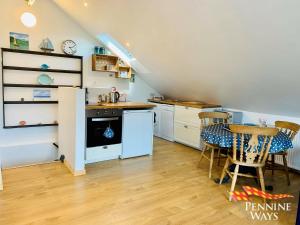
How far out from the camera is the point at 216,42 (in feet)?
9.72

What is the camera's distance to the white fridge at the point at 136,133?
3.77m

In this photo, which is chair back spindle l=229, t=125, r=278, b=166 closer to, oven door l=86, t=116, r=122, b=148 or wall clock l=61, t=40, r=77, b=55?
oven door l=86, t=116, r=122, b=148

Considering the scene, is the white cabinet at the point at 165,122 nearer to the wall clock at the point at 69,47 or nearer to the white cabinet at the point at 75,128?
the wall clock at the point at 69,47

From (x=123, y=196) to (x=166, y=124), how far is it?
281 cm

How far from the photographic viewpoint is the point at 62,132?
375cm

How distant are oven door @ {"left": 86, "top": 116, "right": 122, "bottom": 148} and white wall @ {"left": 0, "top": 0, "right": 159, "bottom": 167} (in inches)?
63.0

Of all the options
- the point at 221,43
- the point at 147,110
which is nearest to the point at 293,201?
the point at 221,43

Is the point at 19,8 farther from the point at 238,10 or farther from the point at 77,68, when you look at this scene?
the point at 238,10

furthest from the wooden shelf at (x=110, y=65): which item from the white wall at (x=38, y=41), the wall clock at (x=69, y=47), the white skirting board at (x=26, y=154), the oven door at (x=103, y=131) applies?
the white skirting board at (x=26, y=154)

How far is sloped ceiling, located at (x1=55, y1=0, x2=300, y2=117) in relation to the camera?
237 cm

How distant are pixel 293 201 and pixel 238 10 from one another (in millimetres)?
2189

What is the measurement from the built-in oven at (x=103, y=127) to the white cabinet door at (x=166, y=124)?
5.44 feet

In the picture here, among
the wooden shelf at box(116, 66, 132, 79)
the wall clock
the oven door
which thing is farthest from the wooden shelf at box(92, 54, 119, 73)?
the oven door

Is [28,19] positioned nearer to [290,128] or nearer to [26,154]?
[26,154]
